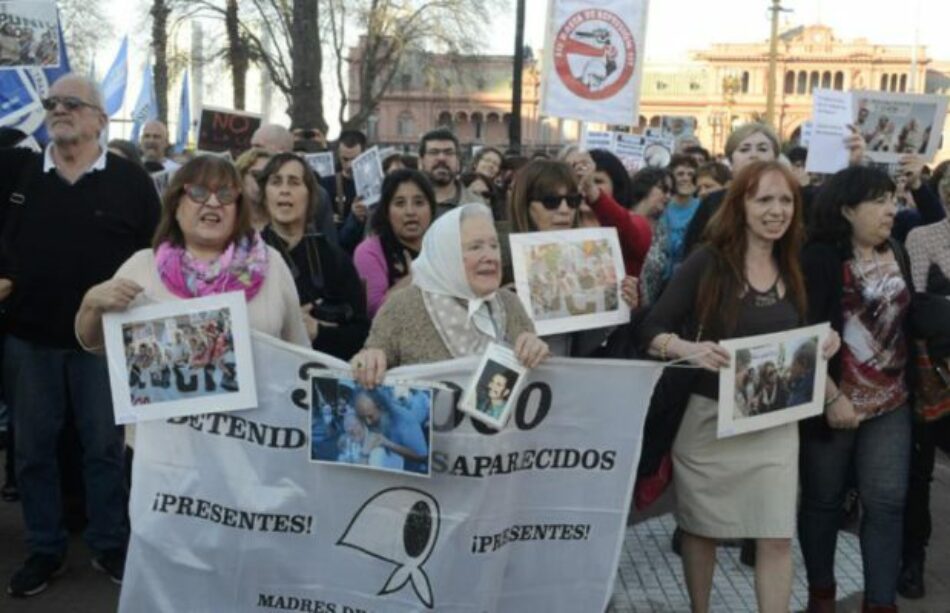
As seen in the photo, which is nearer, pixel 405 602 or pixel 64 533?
pixel 405 602

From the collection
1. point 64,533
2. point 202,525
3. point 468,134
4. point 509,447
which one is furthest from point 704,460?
point 468,134

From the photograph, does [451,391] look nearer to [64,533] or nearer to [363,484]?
[363,484]

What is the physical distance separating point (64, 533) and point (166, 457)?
4.88 feet

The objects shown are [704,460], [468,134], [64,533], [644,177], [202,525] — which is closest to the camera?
[202,525]

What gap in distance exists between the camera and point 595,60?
7.24m

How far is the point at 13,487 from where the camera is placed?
6090 mm

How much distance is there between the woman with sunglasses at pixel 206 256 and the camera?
381 cm

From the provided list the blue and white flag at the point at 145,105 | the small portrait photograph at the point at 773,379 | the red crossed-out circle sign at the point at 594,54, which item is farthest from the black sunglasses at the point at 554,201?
the blue and white flag at the point at 145,105

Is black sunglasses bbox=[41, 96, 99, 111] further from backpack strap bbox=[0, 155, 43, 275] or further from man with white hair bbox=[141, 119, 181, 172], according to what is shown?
man with white hair bbox=[141, 119, 181, 172]

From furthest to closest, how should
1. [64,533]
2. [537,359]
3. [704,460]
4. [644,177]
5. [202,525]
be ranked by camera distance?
[644,177] → [64,533] → [704,460] → [202,525] → [537,359]

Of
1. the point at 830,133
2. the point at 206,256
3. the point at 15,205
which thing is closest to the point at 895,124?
the point at 830,133

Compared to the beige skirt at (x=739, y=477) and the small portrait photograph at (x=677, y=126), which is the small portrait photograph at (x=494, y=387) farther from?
the small portrait photograph at (x=677, y=126)

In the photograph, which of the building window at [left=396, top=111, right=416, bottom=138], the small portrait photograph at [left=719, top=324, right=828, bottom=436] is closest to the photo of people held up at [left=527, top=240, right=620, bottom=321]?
the small portrait photograph at [left=719, top=324, right=828, bottom=436]

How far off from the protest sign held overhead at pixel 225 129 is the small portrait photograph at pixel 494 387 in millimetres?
7059
